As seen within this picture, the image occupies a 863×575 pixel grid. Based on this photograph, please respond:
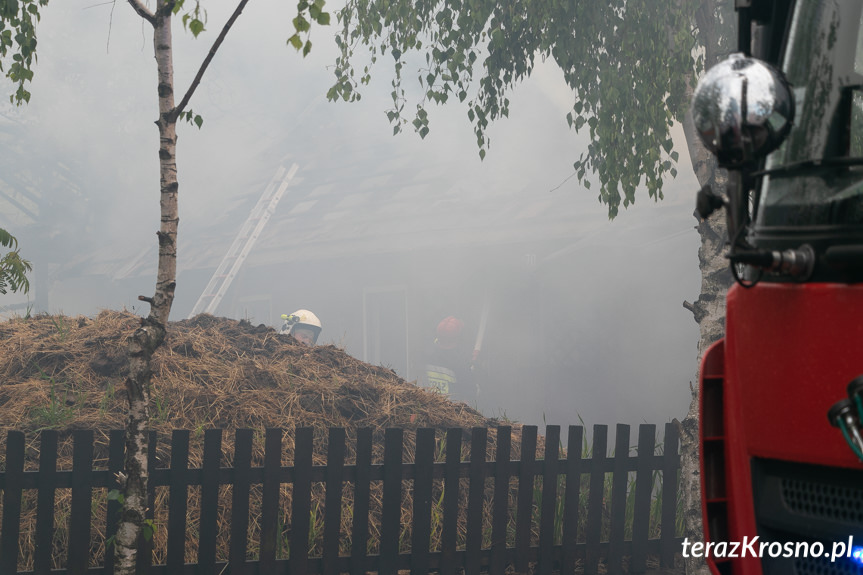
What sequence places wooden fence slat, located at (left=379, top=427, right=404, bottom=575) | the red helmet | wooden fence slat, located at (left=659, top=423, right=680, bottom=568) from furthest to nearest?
the red helmet < wooden fence slat, located at (left=659, top=423, right=680, bottom=568) < wooden fence slat, located at (left=379, top=427, right=404, bottom=575)

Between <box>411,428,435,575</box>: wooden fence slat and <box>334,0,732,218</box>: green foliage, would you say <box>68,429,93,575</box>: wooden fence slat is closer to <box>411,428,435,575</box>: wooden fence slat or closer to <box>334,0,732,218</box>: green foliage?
<box>411,428,435,575</box>: wooden fence slat

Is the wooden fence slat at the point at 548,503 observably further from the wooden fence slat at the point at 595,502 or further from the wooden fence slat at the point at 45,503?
the wooden fence slat at the point at 45,503

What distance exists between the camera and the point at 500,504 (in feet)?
17.5

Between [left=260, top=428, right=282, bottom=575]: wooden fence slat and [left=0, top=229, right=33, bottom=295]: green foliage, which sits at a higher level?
[left=0, top=229, right=33, bottom=295]: green foliage

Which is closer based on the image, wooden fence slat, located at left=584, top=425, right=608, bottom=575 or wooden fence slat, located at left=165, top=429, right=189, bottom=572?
wooden fence slat, located at left=165, top=429, right=189, bottom=572

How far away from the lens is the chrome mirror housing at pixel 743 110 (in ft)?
5.08

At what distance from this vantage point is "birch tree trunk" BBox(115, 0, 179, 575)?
11.9 feet

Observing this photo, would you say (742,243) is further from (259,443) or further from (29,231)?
(29,231)

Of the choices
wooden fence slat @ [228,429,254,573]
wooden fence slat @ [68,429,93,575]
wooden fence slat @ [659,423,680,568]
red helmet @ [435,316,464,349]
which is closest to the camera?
wooden fence slat @ [68,429,93,575]

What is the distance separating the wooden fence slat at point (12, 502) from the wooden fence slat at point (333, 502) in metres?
1.86

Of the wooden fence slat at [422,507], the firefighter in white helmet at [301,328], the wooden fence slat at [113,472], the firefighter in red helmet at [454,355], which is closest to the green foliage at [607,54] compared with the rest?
the wooden fence slat at [422,507]

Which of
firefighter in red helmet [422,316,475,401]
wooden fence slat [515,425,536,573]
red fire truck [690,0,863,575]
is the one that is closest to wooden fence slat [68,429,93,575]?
wooden fence slat [515,425,536,573]

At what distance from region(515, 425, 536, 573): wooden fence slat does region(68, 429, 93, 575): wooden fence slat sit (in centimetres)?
288

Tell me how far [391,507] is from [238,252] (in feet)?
77.2
